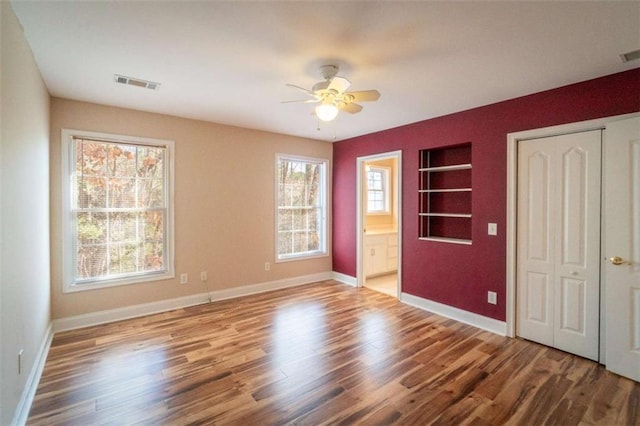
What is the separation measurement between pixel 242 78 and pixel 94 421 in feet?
9.37

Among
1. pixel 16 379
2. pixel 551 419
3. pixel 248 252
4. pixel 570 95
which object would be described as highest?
pixel 570 95

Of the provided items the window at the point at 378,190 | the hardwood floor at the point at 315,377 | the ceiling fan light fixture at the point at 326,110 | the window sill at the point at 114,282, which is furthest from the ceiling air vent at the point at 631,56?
the window sill at the point at 114,282

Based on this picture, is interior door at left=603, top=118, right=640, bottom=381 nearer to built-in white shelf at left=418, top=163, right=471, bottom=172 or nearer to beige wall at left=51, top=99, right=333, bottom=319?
built-in white shelf at left=418, top=163, right=471, bottom=172

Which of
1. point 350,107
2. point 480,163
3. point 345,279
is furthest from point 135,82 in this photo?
point 345,279

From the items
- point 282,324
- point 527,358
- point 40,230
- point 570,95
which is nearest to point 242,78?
point 40,230

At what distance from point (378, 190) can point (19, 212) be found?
559 centimetres

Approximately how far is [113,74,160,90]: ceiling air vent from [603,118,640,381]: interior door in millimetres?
4225

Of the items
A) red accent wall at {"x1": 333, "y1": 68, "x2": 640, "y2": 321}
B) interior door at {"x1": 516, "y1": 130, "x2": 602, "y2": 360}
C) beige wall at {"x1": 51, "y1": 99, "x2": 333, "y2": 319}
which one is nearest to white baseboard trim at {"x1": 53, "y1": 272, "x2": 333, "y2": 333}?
beige wall at {"x1": 51, "y1": 99, "x2": 333, "y2": 319}

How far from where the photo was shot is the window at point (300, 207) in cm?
507

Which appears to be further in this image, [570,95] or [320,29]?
[570,95]

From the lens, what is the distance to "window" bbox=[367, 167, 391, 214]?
6336mm

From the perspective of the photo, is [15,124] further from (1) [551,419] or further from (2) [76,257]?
(1) [551,419]

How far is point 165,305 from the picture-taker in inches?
154

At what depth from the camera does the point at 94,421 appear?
1.93 m
